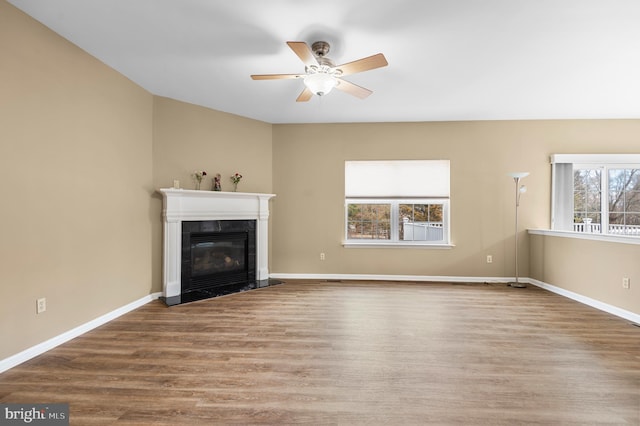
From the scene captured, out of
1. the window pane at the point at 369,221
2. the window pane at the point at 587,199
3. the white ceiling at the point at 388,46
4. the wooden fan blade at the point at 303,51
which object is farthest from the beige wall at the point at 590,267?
the wooden fan blade at the point at 303,51

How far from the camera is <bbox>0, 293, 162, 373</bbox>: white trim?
86.6 inches

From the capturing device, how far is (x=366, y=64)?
7.83 feet

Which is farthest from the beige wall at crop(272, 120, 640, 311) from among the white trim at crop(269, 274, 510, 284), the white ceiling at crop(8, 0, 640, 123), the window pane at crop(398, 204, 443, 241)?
the white ceiling at crop(8, 0, 640, 123)

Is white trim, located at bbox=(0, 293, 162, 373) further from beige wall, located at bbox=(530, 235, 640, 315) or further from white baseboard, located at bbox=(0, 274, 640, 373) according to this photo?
beige wall, located at bbox=(530, 235, 640, 315)

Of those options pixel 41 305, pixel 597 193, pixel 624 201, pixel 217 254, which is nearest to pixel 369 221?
pixel 217 254

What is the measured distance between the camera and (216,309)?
11.4 feet

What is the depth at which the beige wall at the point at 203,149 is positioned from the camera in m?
3.93

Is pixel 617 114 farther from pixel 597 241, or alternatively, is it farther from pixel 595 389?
pixel 595 389

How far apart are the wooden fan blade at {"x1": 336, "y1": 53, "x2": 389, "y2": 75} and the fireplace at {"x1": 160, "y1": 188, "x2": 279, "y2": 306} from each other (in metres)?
2.55

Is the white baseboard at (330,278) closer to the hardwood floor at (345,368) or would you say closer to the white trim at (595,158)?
the hardwood floor at (345,368)

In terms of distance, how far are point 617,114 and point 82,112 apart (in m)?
6.81

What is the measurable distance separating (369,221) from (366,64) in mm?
3057

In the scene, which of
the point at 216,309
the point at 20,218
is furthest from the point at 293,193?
the point at 20,218

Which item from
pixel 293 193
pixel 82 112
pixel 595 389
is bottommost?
pixel 595 389
